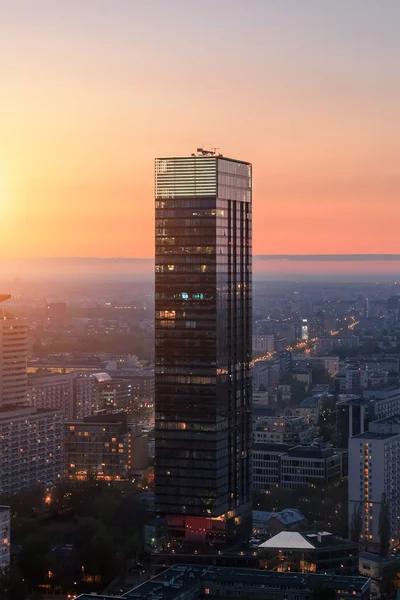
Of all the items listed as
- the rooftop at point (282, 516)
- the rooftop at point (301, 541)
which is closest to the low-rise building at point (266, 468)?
the rooftop at point (282, 516)

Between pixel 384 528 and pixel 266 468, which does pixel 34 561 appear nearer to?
pixel 384 528

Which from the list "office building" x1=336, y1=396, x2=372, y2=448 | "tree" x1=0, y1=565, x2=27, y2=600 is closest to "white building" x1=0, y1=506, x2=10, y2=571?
"tree" x1=0, y1=565, x2=27, y2=600

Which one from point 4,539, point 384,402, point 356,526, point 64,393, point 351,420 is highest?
point 384,402

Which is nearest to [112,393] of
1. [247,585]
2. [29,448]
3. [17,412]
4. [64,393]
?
[64,393]

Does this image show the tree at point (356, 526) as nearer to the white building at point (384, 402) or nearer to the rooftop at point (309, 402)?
the white building at point (384, 402)

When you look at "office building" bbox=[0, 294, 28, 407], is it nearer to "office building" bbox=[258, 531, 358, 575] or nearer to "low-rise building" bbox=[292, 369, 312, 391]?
"low-rise building" bbox=[292, 369, 312, 391]
